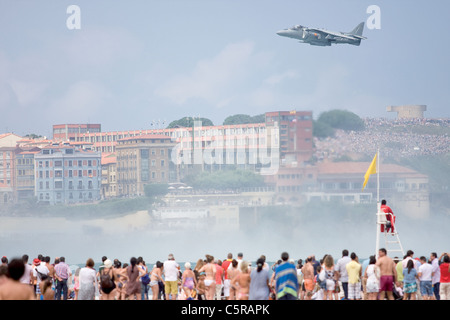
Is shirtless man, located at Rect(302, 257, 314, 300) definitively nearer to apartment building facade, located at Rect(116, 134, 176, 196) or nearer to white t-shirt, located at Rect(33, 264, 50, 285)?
white t-shirt, located at Rect(33, 264, 50, 285)

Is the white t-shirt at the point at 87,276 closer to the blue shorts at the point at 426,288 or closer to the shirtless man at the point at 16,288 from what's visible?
the shirtless man at the point at 16,288

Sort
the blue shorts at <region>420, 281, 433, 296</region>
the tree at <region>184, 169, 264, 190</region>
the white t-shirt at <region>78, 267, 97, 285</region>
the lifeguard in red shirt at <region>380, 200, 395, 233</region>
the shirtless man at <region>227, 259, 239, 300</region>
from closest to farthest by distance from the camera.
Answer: the shirtless man at <region>227, 259, 239, 300</region>
the white t-shirt at <region>78, 267, 97, 285</region>
the blue shorts at <region>420, 281, 433, 296</region>
the lifeguard in red shirt at <region>380, 200, 395, 233</region>
the tree at <region>184, 169, 264, 190</region>

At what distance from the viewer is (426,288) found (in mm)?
22797

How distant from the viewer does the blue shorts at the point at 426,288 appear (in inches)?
896

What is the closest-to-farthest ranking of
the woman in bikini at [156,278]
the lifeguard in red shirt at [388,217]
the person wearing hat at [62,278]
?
1. the woman in bikini at [156,278]
2. the person wearing hat at [62,278]
3. the lifeguard in red shirt at [388,217]

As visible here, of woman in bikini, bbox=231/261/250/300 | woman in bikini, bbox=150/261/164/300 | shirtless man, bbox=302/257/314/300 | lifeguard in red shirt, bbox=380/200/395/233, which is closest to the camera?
woman in bikini, bbox=231/261/250/300

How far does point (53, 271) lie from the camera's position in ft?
79.4

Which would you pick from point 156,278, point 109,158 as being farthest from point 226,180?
point 156,278

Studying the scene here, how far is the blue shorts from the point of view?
22.8 meters

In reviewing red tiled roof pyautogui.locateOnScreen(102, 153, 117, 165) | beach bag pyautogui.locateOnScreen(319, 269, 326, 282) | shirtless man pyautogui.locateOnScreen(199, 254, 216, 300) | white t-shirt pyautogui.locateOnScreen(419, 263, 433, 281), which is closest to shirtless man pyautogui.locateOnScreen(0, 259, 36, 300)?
shirtless man pyautogui.locateOnScreen(199, 254, 216, 300)

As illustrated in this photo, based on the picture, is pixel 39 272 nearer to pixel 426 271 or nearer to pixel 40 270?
pixel 40 270

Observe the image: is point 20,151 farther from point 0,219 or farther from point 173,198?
point 173,198

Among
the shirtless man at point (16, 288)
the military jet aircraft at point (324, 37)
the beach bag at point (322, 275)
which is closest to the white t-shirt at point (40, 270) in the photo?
the beach bag at point (322, 275)

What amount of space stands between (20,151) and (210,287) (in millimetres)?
138163
